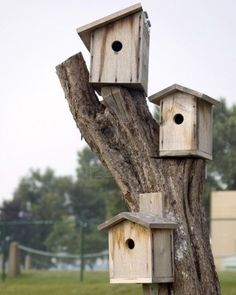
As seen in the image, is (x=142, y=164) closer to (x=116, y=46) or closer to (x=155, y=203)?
(x=155, y=203)

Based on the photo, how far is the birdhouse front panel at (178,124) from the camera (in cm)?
676

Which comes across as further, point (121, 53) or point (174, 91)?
point (121, 53)

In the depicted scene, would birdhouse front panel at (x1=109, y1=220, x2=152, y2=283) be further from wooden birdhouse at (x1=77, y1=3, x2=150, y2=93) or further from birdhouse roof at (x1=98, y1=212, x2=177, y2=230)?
wooden birdhouse at (x1=77, y1=3, x2=150, y2=93)

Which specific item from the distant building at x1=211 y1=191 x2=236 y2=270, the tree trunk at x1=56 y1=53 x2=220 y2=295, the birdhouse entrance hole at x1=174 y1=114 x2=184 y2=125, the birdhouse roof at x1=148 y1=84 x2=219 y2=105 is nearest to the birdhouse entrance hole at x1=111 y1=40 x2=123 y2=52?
the tree trunk at x1=56 y1=53 x2=220 y2=295

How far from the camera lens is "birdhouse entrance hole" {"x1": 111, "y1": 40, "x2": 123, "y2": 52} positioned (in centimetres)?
717

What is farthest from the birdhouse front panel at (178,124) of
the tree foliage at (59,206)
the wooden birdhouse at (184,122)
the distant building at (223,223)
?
the tree foliage at (59,206)

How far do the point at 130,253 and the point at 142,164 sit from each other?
793 mm

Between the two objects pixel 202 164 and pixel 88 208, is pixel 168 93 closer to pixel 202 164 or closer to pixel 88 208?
pixel 202 164

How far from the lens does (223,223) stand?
31469mm

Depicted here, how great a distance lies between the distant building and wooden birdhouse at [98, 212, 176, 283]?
929 inches

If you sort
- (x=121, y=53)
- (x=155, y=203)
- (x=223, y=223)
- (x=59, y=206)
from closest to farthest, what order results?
(x=155, y=203) → (x=121, y=53) → (x=223, y=223) → (x=59, y=206)

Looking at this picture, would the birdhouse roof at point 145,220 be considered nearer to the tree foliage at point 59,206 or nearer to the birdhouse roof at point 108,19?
the birdhouse roof at point 108,19

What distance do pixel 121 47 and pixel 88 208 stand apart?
4810 cm

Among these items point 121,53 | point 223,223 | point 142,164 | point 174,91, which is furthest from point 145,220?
point 223,223
